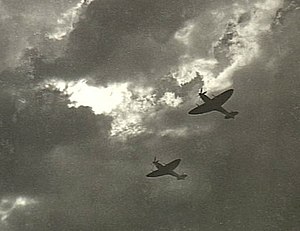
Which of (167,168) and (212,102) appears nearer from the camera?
(212,102)

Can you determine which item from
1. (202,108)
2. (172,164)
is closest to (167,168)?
(172,164)

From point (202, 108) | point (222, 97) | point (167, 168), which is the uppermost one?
point (222, 97)

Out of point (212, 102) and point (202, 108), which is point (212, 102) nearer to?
point (212, 102)

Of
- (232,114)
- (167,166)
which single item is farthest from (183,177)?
(232,114)

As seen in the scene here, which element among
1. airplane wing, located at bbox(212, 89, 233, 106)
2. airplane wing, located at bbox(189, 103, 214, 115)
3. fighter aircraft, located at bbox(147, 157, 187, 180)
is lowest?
fighter aircraft, located at bbox(147, 157, 187, 180)

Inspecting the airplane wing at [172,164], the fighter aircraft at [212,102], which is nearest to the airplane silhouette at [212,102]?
the fighter aircraft at [212,102]

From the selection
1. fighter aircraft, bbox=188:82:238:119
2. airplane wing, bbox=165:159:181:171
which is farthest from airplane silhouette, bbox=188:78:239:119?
airplane wing, bbox=165:159:181:171

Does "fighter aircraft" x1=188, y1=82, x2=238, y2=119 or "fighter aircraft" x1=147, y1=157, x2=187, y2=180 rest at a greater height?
"fighter aircraft" x1=188, y1=82, x2=238, y2=119

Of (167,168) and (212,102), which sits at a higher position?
(212,102)

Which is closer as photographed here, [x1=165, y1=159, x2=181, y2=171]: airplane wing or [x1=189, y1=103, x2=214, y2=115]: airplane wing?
[x1=189, y1=103, x2=214, y2=115]: airplane wing

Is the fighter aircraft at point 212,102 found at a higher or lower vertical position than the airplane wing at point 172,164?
higher

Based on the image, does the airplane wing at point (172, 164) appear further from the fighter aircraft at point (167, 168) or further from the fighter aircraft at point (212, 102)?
the fighter aircraft at point (212, 102)

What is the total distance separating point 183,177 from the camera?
6794cm

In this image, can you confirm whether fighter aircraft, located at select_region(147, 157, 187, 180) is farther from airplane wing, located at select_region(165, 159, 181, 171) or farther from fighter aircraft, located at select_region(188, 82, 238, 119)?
A: fighter aircraft, located at select_region(188, 82, 238, 119)
